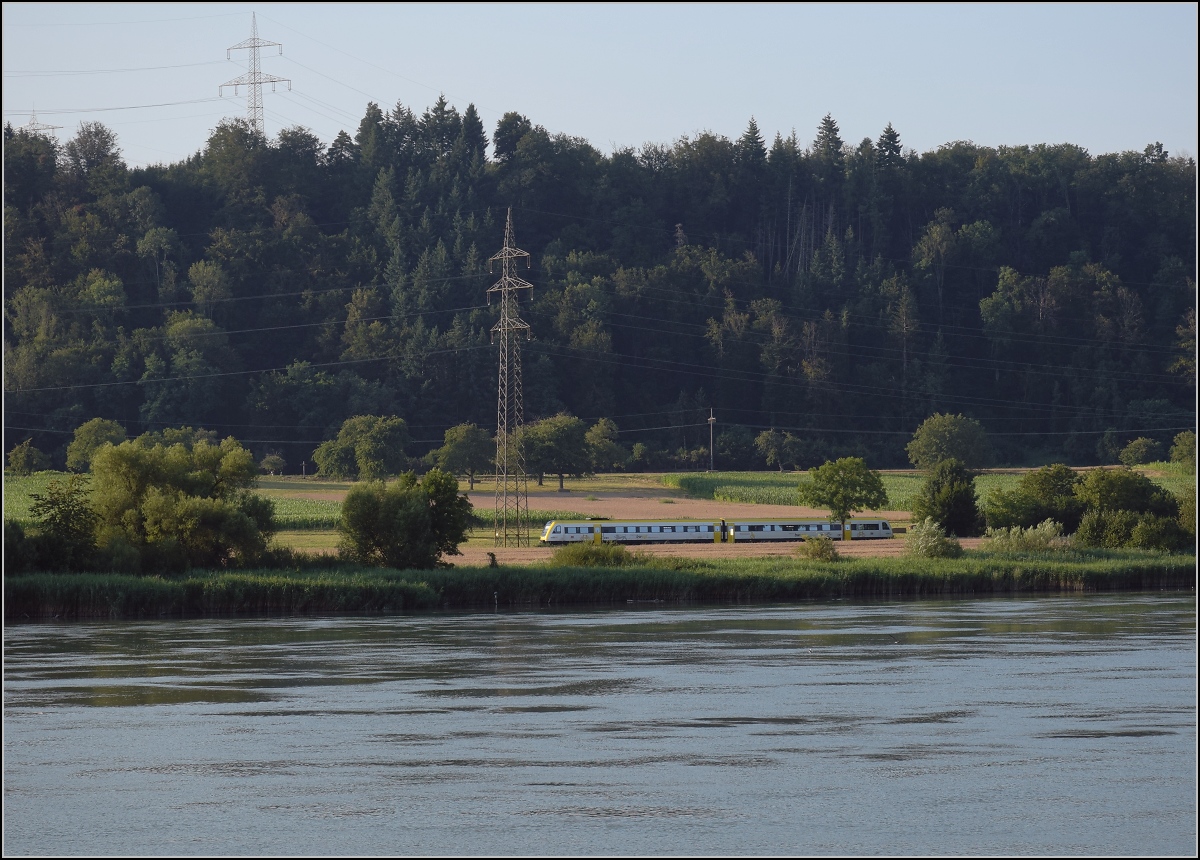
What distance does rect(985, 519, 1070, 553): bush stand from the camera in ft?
210

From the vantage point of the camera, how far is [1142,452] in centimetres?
13075

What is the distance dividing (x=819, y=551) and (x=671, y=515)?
30899 millimetres

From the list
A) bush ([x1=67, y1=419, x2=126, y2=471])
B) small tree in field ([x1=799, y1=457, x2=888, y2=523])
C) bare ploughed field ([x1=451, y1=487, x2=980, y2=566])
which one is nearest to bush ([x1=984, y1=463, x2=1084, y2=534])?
bare ploughed field ([x1=451, y1=487, x2=980, y2=566])

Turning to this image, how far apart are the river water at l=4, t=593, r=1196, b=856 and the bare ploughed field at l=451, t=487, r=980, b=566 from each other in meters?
24.0

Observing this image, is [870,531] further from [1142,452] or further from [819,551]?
[1142,452]

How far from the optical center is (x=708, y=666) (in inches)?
1401

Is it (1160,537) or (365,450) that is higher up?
(365,450)

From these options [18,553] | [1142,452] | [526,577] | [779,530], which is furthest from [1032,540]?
[1142,452]

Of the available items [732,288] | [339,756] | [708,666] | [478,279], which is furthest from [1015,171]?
[339,756]

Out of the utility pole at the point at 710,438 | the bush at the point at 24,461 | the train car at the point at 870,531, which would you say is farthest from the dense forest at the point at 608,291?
the train car at the point at 870,531

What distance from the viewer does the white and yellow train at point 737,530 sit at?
79.4 m

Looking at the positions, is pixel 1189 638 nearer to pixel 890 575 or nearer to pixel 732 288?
pixel 890 575

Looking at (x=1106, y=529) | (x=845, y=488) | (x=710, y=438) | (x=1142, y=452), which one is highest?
(x=710, y=438)

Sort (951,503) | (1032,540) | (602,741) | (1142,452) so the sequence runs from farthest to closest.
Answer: (1142,452) < (951,503) < (1032,540) < (602,741)
